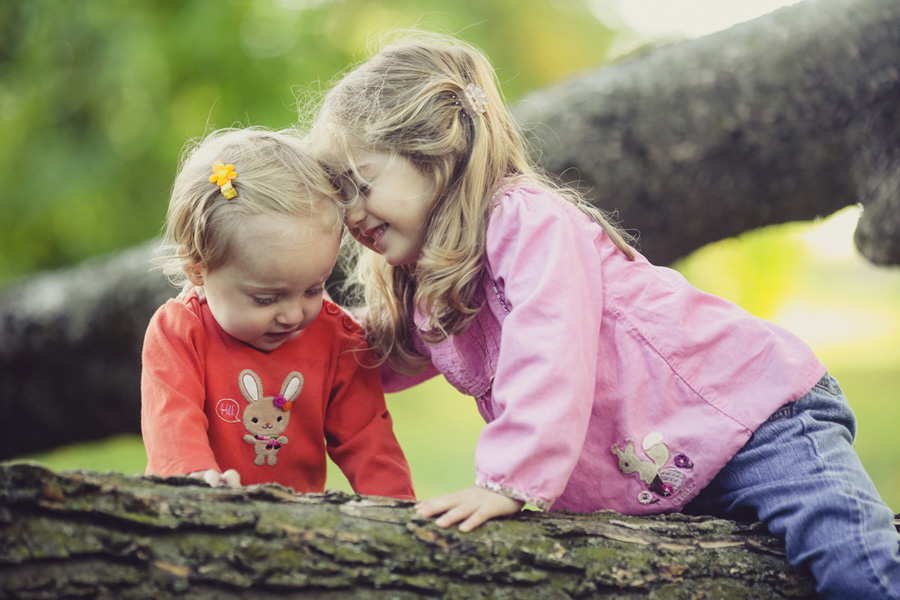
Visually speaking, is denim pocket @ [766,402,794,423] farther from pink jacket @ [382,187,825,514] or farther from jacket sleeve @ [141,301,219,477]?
jacket sleeve @ [141,301,219,477]

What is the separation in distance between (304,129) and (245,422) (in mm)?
930

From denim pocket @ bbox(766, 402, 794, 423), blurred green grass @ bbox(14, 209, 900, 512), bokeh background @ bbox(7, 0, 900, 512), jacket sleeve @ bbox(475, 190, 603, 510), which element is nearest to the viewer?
jacket sleeve @ bbox(475, 190, 603, 510)

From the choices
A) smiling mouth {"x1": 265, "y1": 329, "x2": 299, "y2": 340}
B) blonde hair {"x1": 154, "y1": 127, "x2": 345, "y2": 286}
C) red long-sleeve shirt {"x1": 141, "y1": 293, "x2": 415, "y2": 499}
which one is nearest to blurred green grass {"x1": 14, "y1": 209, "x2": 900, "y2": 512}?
red long-sleeve shirt {"x1": 141, "y1": 293, "x2": 415, "y2": 499}

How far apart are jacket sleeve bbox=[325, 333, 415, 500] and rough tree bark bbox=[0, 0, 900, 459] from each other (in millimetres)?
1663

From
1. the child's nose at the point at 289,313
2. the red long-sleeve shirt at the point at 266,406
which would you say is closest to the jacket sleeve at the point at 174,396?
the red long-sleeve shirt at the point at 266,406

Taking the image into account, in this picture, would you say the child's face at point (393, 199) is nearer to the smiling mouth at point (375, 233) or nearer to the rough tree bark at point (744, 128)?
the smiling mouth at point (375, 233)

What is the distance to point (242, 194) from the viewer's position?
1935mm

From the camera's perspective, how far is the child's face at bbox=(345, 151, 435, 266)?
2002 millimetres

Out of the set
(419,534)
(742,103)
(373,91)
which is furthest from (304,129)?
(742,103)

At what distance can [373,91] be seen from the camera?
2.04 meters

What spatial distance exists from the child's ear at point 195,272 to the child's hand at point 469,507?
2.95ft

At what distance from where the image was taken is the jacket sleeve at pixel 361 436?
2.25 m

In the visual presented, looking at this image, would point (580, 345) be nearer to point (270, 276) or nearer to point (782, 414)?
point (782, 414)

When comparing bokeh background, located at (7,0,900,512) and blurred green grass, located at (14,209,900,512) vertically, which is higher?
bokeh background, located at (7,0,900,512)
